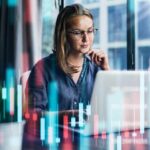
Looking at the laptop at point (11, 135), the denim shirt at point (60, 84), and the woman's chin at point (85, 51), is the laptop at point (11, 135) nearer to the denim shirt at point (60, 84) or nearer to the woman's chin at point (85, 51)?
the denim shirt at point (60, 84)

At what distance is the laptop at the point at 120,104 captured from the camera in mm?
1578

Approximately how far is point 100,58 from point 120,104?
210 mm

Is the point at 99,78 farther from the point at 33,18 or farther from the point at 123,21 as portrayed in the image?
the point at 33,18

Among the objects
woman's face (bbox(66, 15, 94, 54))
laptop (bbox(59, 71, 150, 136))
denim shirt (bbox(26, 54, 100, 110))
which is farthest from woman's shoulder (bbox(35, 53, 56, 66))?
laptop (bbox(59, 71, 150, 136))

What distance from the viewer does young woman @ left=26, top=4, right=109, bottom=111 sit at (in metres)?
1.60

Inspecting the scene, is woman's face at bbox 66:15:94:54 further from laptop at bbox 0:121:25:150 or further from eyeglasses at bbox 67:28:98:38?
laptop at bbox 0:121:25:150

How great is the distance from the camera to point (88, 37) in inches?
62.7

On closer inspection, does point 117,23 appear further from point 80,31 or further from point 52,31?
point 52,31

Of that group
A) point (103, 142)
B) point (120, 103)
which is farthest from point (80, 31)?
point (103, 142)

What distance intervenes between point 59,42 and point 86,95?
250 millimetres

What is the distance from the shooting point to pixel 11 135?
163 cm

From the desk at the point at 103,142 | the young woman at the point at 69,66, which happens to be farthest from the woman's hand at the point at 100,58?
the desk at the point at 103,142

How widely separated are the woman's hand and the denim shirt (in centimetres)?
2

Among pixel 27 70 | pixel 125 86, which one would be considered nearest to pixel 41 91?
pixel 27 70
